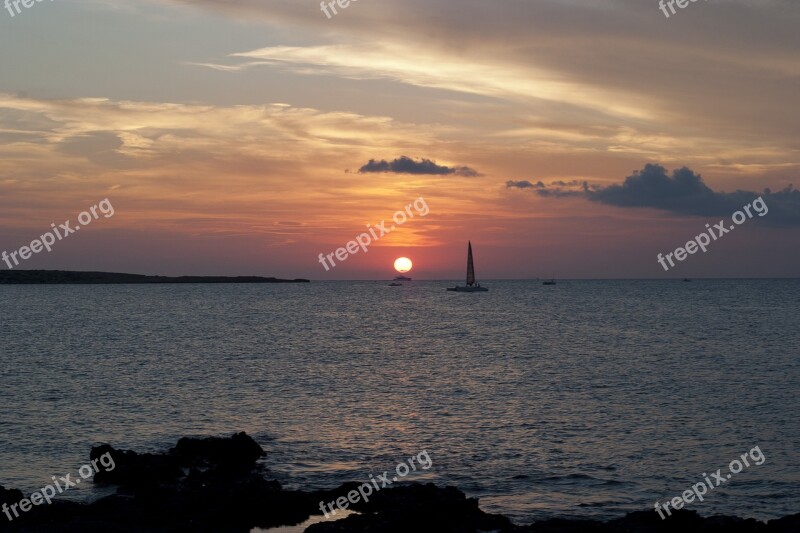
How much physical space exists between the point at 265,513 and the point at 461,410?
2375 cm

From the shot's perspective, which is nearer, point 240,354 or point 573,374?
point 573,374

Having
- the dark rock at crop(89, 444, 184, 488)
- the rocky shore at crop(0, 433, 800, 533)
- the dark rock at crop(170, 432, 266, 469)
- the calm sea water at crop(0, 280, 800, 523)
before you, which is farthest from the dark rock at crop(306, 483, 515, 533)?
the dark rock at crop(89, 444, 184, 488)

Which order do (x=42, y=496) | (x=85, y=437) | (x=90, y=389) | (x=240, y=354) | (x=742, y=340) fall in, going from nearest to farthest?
(x=42, y=496), (x=85, y=437), (x=90, y=389), (x=240, y=354), (x=742, y=340)

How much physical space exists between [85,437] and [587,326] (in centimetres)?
10069

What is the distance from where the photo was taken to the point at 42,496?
29.8 m

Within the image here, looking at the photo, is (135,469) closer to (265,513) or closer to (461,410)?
(265,513)

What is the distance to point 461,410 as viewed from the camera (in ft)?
163

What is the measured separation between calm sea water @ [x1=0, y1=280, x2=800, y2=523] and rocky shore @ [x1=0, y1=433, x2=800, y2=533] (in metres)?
2.38

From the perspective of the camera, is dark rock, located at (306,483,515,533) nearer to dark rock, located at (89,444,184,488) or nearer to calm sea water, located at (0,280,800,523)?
calm sea water, located at (0,280,800,523)

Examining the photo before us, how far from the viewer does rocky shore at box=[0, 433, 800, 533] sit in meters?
25.2

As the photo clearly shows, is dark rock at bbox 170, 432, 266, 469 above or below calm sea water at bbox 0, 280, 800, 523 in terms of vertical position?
above

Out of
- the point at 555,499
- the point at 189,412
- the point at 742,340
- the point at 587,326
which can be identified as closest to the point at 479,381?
the point at 189,412

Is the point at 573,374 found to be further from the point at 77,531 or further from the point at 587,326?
the point at 587,326

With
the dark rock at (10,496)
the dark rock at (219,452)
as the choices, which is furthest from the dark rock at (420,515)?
the dark rock at (10,496)
